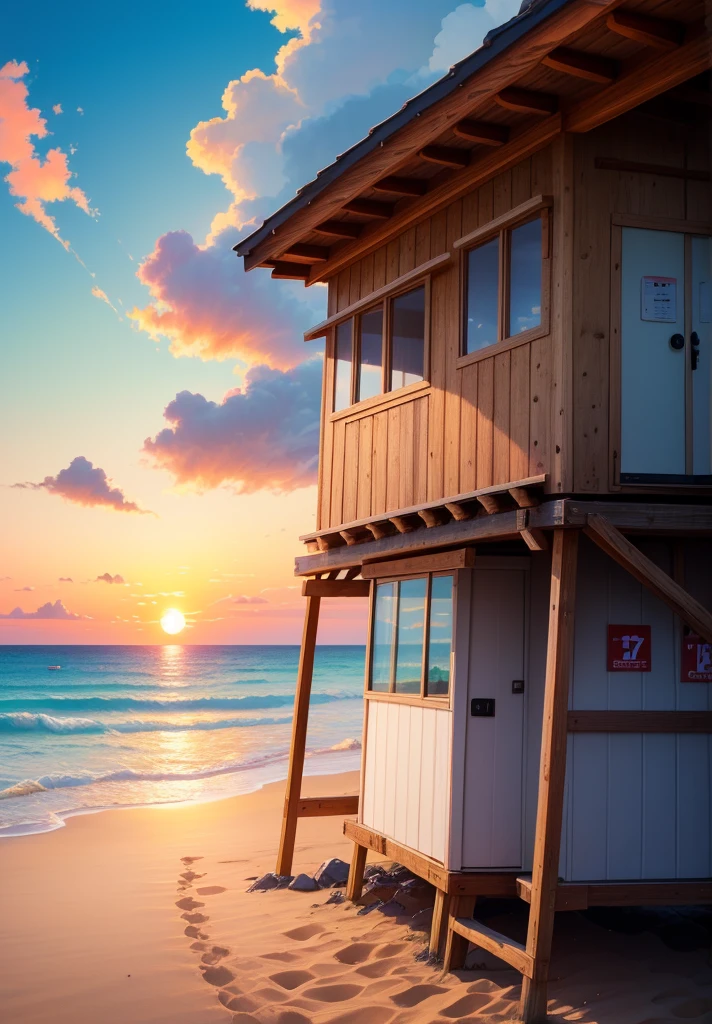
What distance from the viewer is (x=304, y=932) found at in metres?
8.60

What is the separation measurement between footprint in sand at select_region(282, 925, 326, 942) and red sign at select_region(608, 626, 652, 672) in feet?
11.5

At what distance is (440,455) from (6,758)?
21.6 meters

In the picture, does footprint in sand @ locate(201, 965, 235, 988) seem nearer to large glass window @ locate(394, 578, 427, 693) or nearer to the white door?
the white door

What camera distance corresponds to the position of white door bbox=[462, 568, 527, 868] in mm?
A: 7523

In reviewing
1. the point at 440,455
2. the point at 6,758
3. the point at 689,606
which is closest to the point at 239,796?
the point at 6,758

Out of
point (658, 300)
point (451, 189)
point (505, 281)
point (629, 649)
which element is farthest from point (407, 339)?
point (629, 649)

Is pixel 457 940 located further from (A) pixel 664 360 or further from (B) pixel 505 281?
(B) pixel 505 281

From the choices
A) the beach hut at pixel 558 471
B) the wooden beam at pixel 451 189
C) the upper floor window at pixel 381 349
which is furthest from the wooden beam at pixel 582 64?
the upper floor window at pixel 381 349

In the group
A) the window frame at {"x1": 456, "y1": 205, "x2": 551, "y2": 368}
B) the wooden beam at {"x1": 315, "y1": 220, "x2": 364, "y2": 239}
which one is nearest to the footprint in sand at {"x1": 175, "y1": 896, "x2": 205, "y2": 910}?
the window frame at {"x1": 456, "y1": 205, "x2": 551, "y2": 368}

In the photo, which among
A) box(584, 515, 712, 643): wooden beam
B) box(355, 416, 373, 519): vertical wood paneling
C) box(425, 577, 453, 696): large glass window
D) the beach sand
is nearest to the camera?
box(584, 515, 712, 643): wooden beam

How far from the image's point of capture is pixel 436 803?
779 centimetres

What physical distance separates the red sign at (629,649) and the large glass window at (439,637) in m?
1.23

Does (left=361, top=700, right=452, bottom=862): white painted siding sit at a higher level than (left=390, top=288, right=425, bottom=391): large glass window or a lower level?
lower

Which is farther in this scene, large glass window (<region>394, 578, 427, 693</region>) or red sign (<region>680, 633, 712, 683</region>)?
large glass window (<region>394, 578, 427, 693</region>)
